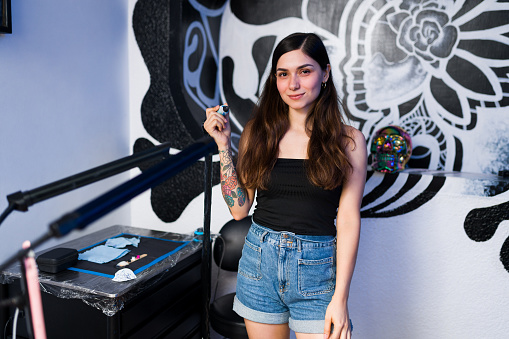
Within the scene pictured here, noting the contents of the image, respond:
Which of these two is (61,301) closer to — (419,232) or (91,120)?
(91,120)

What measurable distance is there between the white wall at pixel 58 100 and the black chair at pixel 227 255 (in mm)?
673

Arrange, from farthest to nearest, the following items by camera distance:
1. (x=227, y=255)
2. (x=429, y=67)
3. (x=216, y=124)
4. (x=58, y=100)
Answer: (x=429, y=67) → (x=227, y=255) → (x=58, y=100) → (x=216, y=124)

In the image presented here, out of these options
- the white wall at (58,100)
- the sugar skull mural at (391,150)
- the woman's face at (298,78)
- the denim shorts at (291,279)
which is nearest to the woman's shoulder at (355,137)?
the woman's face at (298,78)

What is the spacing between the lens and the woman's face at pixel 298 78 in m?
1.23

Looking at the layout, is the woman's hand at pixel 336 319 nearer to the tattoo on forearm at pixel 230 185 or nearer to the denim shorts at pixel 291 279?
the denim shorts at pixel 291 279

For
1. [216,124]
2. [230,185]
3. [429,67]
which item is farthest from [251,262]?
[429,67]

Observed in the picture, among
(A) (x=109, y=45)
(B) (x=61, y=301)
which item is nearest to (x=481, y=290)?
(B) (x=61, y=301)

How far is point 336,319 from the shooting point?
1126 millimetres

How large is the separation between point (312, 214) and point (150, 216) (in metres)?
1.38

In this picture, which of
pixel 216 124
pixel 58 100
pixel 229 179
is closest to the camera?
pixel 216 124

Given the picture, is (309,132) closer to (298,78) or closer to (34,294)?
(298,78)

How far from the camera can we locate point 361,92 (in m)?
2.28

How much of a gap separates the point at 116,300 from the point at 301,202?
0.70 metres

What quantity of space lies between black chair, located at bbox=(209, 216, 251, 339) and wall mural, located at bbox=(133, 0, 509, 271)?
0.31 metres
